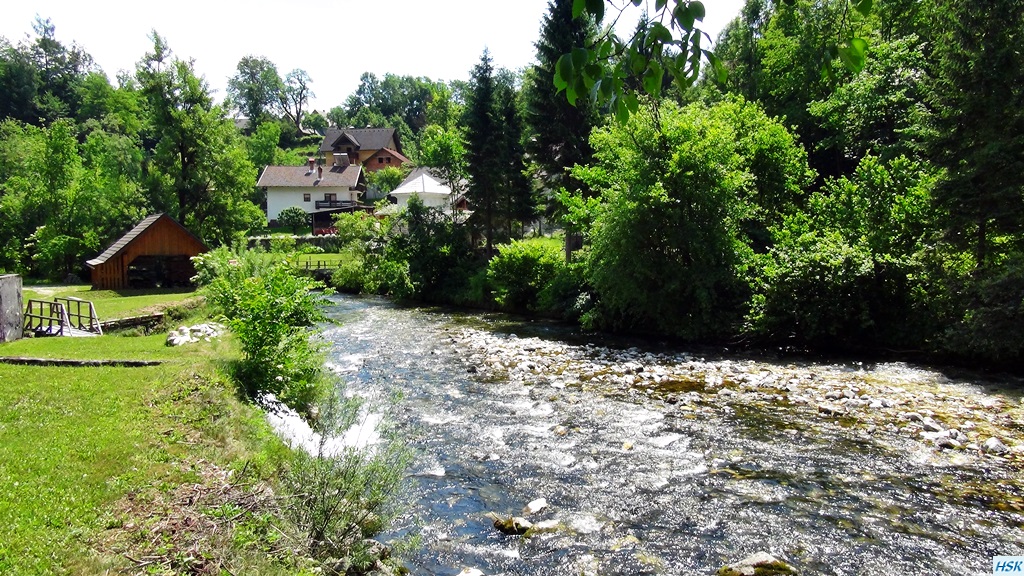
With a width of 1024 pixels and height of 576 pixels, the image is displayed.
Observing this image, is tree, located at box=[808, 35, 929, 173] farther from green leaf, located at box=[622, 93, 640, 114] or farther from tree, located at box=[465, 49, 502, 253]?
green leaf, located at box=[622, 93, 640, 114]

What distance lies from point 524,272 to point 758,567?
21402 millimetres

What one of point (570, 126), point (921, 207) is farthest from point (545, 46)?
point (921, 207)

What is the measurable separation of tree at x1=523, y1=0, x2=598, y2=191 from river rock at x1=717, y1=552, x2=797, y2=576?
933 inches

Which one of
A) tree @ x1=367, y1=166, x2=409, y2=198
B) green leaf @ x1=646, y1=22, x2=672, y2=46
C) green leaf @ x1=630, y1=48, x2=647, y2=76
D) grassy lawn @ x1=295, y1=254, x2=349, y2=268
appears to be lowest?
grassy lawn @ x1=295, y1=254, x2=349, y2=268

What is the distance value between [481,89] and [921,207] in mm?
22133

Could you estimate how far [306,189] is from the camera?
71500 mm

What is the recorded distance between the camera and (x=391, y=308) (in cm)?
3017

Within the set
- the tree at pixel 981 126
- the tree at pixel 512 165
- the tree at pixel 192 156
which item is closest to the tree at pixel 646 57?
the tree at pixel 981 126

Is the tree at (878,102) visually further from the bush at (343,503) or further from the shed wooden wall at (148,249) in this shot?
the shed wooden wall at (148,249)

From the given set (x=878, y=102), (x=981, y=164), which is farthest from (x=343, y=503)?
(x=878, y=102)

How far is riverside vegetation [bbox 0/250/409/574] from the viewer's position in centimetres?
512

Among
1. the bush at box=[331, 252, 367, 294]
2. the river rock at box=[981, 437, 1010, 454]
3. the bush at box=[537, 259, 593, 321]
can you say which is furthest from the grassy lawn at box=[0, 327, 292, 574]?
the bush at box=[331, 252, 367, 294]

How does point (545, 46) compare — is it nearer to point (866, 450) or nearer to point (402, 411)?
point (402, 411)

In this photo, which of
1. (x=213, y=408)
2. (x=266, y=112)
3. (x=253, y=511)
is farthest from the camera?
(x=266, y=112)
